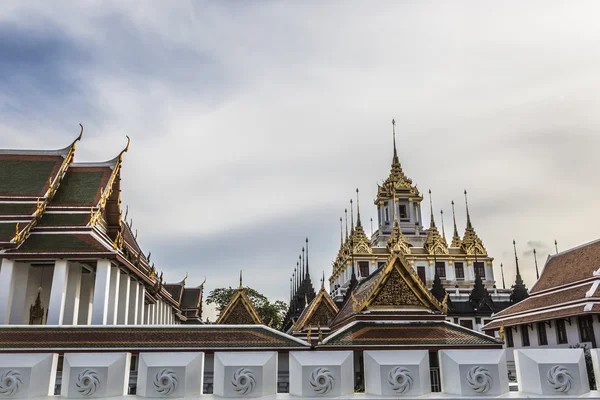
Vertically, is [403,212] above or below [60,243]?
above

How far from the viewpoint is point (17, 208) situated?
16.3m

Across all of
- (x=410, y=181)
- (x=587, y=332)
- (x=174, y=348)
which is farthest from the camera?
(x=410, y=181)

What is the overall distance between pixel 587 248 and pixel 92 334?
24961 mm

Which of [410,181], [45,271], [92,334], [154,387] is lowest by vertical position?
[154,387]

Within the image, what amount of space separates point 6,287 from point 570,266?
87.3 ft

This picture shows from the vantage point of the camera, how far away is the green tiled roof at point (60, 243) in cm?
1528

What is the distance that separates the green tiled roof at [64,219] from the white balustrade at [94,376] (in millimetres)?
12479

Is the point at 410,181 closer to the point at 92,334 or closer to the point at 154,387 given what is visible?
the point at 92,334

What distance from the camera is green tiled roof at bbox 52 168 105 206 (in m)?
17.5

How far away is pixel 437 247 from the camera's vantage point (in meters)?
60.6

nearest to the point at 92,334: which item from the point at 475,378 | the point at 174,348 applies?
the point at 174,348

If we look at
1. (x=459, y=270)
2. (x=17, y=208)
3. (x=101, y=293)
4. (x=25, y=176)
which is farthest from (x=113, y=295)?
(x=459, y=270)

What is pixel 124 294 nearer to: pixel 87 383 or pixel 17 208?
pixel 17 208

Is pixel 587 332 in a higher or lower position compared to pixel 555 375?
higher
